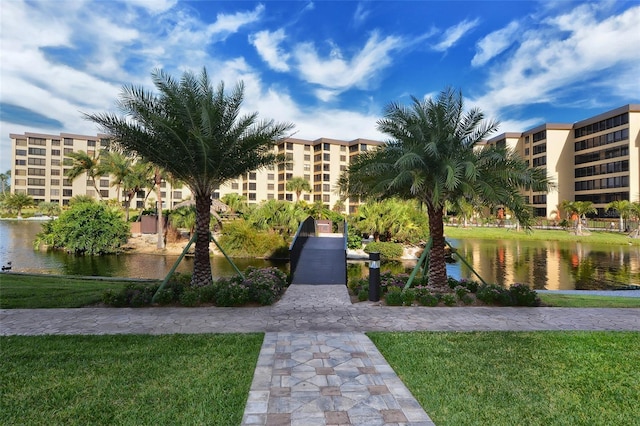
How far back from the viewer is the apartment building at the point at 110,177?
81.5 meters

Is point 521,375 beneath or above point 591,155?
beneath

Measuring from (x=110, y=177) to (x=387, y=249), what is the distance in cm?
7556

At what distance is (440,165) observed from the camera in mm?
10445

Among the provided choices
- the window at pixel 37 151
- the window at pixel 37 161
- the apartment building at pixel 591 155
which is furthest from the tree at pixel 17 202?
the apartment building at pixel 591 155

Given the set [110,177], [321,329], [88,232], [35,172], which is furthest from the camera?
[35,172]

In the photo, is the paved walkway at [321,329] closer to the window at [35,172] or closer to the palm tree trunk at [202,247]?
the palm tree trunk at [202,247]

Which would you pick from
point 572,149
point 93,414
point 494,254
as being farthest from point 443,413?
point 572,149

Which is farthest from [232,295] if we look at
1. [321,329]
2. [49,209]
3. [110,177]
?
[110,177]

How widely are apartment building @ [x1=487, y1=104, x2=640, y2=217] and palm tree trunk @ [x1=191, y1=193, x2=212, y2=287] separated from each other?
2146 inches

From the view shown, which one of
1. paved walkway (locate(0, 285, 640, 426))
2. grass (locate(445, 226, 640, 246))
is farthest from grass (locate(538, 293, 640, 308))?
grass (locate(445, 226, 640, 246))

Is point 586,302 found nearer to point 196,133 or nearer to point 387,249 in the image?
point 196,133

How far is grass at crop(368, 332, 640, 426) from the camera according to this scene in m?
4.30

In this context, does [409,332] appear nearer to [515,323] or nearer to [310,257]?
[515,323]

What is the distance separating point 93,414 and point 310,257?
42.9 feet
